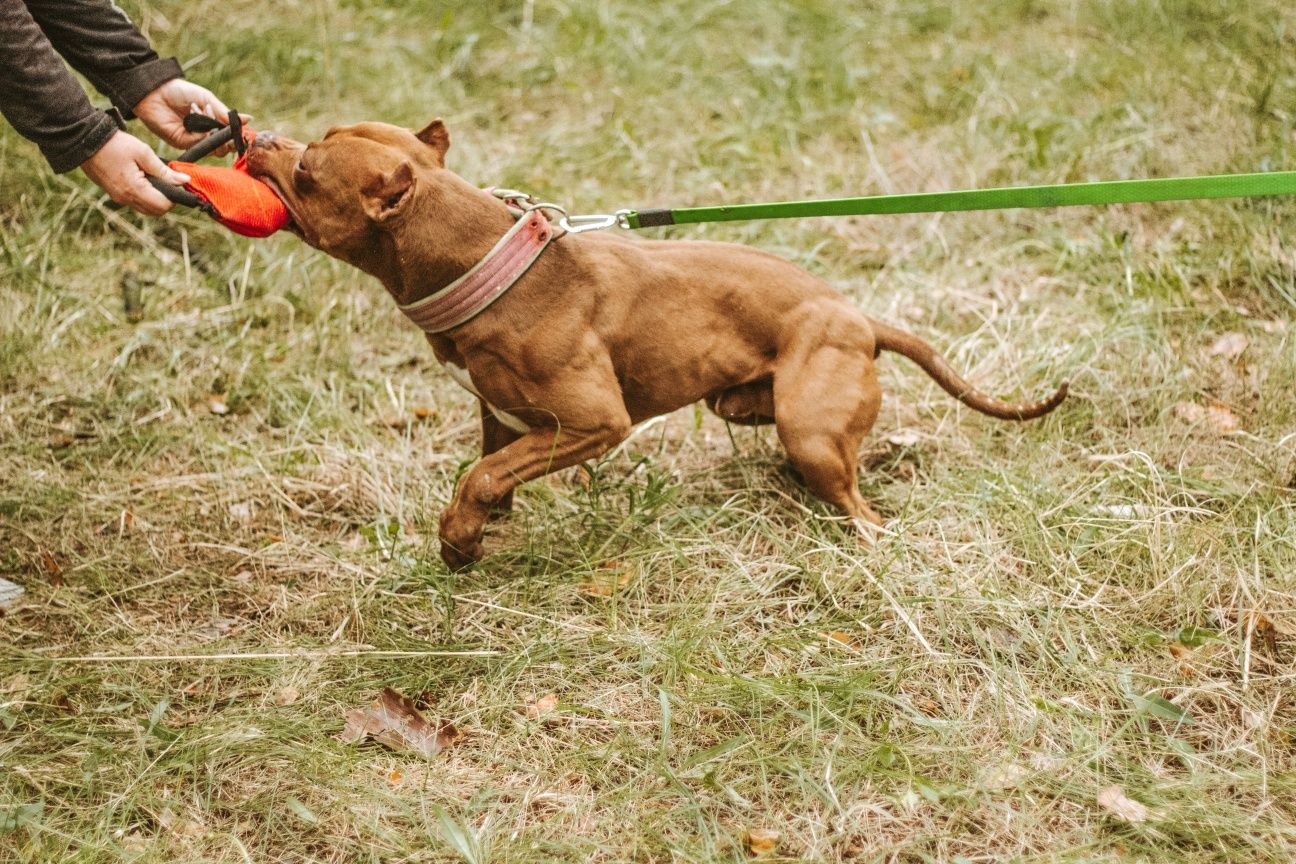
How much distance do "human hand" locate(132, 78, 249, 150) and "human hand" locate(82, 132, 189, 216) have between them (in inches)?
19.3

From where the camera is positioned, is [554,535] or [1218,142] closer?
[554,535]

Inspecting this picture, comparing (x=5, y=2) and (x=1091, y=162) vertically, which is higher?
(x=5, y=2)

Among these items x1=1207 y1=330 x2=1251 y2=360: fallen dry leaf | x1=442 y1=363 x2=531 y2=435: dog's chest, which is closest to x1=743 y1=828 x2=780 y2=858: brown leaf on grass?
x1=442 y1=363 x2=531 y2=435: dog's chest

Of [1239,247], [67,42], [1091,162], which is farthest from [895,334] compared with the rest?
[67,42]

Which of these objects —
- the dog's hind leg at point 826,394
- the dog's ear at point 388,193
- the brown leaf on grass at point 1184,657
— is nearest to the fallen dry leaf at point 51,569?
the dog's ear at point 388,193

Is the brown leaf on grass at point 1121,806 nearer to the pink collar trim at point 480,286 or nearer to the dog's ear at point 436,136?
the pink collar trim at point 480,286

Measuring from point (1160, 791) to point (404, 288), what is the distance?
2372 mm

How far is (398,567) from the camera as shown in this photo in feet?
11.7

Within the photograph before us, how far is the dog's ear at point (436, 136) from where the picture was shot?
3.43 metres

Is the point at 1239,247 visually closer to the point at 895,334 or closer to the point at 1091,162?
the point at 1091,162

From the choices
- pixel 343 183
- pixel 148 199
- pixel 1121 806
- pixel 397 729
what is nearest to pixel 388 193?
pixel 343 183

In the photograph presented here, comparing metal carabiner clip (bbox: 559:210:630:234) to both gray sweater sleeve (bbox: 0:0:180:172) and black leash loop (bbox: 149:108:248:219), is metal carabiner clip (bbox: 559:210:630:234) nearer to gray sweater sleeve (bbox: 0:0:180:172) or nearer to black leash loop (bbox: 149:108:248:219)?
black leash loop (bbox: 149:108:248:219)

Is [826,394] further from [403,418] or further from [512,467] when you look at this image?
[403,418]

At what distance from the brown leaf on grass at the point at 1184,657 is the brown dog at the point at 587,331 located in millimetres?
936
